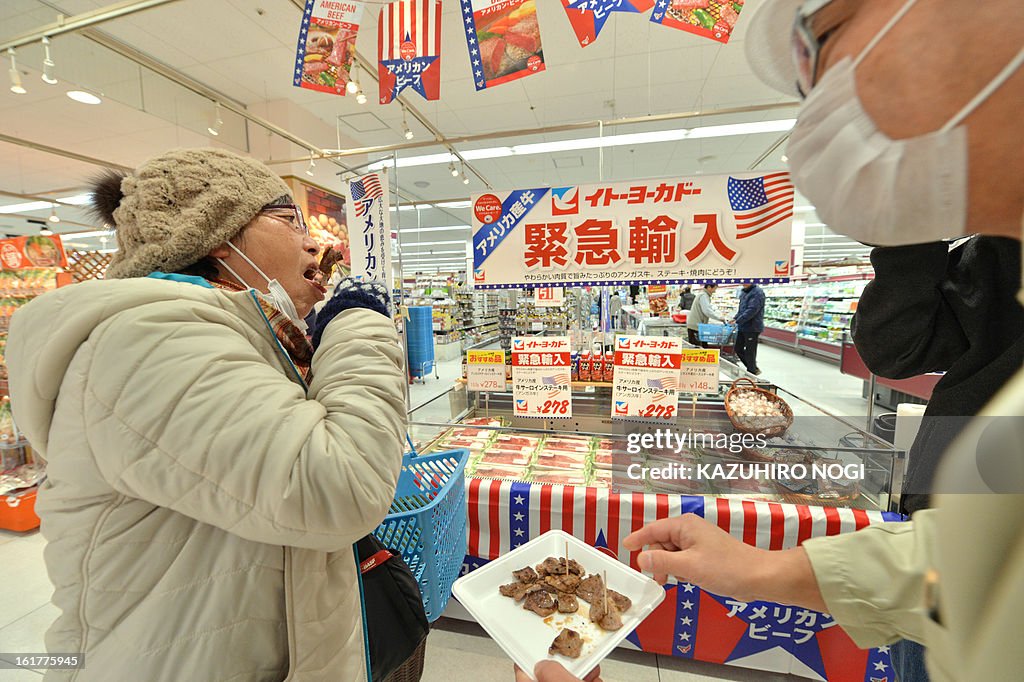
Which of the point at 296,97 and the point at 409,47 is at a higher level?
the point at 296,97

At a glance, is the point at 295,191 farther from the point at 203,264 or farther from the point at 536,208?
the point at 203,264

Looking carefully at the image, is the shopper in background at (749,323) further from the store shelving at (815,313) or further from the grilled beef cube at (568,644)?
the grilled beef cube at (568,644)

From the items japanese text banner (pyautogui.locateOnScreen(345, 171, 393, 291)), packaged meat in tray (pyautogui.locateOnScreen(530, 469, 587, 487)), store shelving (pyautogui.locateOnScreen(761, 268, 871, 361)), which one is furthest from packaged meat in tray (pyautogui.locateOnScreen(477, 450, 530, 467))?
store shelving (pyautogui.locateOnScreen(761, 268, 871, 361))

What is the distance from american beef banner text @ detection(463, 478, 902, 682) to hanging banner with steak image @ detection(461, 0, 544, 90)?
2422mm

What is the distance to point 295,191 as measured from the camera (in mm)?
6570

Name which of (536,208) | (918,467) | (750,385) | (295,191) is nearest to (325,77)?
(536,208)

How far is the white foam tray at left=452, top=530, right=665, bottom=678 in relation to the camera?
3.63 feet

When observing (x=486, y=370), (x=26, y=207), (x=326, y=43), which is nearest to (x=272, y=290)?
(x=486, y=370)

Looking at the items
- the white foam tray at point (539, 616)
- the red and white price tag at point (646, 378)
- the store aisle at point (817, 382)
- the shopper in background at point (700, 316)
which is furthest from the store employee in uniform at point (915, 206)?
the shopper in background at point (700, 316)

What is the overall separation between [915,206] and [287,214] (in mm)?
1338

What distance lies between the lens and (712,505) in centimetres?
192

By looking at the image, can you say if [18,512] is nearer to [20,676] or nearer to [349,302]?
[20,676]

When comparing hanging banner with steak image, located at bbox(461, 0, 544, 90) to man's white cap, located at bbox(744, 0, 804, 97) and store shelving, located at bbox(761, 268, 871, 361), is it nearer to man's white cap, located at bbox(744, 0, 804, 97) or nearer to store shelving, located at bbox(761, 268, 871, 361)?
man's white cap, located at bbox(744, 0, 804, 97)

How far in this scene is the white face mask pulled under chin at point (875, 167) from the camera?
49 centimetres
